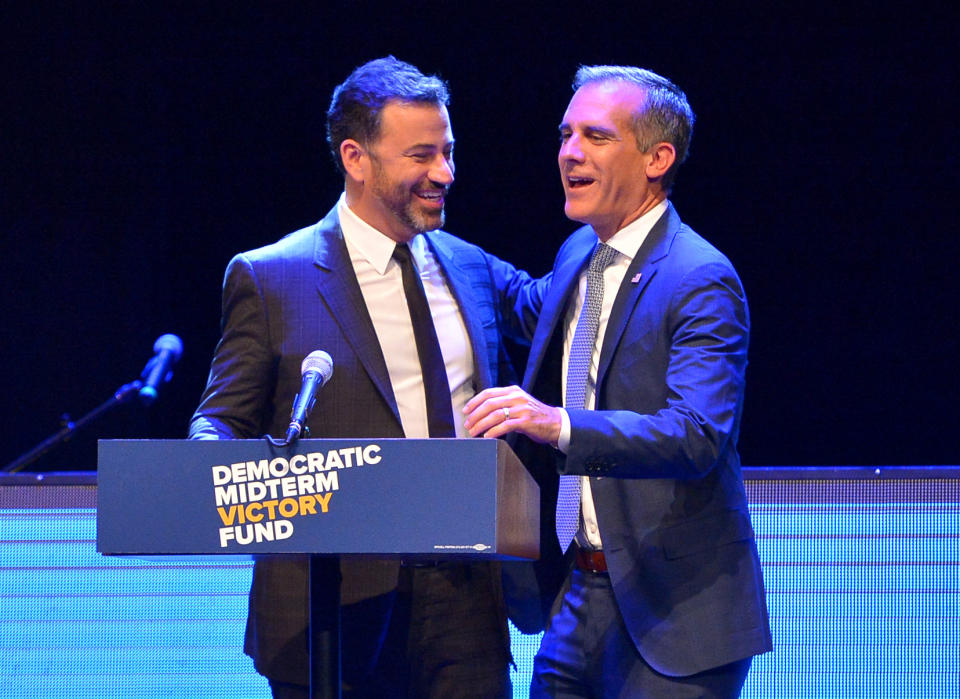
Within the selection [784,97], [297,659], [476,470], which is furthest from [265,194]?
[476,470]

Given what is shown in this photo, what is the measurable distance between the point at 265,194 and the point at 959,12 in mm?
2737

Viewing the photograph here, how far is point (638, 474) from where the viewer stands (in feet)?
6.30

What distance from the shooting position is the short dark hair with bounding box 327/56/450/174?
2.58 m

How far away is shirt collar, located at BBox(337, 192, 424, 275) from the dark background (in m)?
2.02

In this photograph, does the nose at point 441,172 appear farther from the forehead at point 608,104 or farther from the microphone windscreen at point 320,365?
the microphone windscreen at point 320,365

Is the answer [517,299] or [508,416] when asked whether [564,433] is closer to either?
[508,416]

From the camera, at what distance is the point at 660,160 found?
2447 mm

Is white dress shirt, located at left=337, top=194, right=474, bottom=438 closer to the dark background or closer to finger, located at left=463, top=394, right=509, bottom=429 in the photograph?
finger, located at left=463, top=394, right=509, bottom=429

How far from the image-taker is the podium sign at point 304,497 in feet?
5.05

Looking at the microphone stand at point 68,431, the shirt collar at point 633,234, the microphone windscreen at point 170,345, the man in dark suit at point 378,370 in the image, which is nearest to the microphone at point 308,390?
the man in dark suit at point 378,370

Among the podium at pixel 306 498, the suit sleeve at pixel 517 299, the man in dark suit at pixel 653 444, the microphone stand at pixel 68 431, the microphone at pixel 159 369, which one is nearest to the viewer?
the podium at pixel 306 498

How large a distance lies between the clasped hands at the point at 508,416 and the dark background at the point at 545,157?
2.73 m

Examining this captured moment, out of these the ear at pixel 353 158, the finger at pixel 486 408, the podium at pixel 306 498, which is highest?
the ear at pixel 353 158

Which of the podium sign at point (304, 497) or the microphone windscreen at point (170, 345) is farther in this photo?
the microphone windscreen at point (170, 345)
